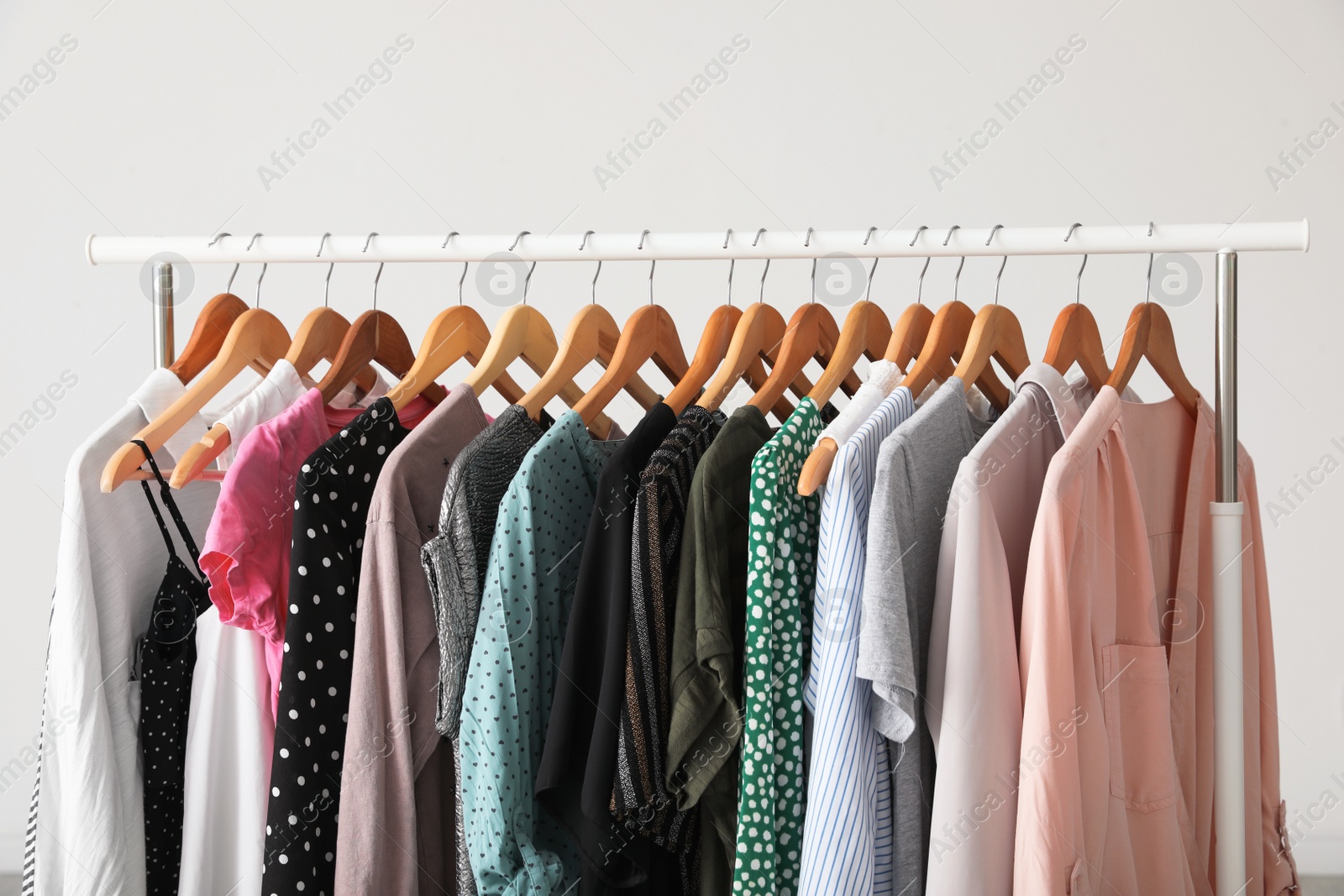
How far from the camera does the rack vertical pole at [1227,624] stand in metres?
1.26

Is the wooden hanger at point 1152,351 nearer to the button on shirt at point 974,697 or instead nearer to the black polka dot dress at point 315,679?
the button on shirt at point 974,697

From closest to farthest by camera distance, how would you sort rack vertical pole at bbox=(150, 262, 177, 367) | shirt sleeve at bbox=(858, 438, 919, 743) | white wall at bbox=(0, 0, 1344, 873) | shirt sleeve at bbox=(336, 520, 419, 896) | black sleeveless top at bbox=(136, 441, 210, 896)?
shirt sleeve at bbox=(858, 438, 919, 743), shirt sleeve at bbox=(336, 520, 419, 896), black sleeveless top at bbox=(136, 441, 210, 896), rack vertical pole at bbox=(150, 262, 177, 367), white wall at bbox=(0, 0, 1344, 873)

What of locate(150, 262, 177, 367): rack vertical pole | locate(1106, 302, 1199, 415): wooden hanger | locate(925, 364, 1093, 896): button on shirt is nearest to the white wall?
locate(1106, 302, 1199, 415): wooden hanger

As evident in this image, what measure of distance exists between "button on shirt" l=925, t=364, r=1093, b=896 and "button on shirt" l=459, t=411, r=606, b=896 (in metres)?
0.44

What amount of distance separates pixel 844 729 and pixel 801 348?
54 cm

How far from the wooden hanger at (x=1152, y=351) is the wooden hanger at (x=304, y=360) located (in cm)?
107

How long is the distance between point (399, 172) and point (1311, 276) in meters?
2.38

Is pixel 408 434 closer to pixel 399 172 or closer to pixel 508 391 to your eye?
pixel 508 391

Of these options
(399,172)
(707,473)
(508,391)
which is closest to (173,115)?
(399,172)

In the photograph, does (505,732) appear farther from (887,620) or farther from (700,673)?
(887,620)

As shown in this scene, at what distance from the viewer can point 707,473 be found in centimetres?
116

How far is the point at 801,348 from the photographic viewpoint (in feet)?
4.55

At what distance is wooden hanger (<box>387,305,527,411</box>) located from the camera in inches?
52.5

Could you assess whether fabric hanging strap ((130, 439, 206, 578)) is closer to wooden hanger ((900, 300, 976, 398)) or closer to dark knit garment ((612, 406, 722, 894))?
dark knit garment ((612, 406, 722, 894))
